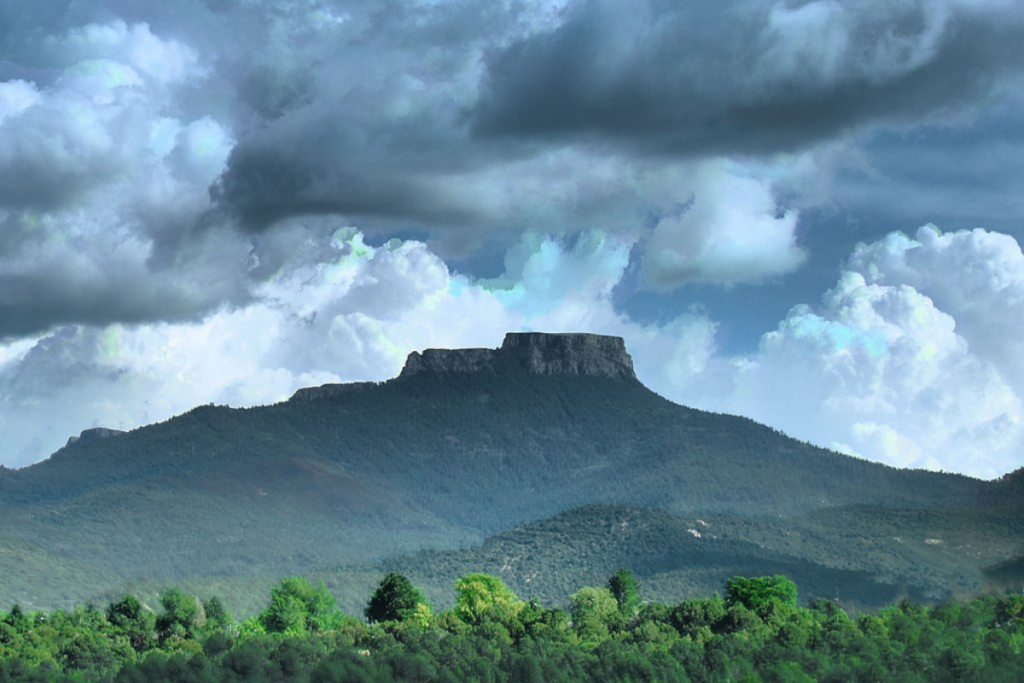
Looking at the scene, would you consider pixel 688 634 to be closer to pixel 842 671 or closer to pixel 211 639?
pixel 842 671

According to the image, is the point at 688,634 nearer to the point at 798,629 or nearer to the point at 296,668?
the point at 798,629

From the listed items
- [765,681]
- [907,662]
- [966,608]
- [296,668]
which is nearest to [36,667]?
[296,668]

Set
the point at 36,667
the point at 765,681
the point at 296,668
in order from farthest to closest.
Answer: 1. the point at 36,667
2. the point at 296,668
3. the point at 765,681

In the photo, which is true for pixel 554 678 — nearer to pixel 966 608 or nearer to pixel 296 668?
pixel 296 668

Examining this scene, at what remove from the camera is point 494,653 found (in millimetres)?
179125

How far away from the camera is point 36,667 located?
19188 centimetres

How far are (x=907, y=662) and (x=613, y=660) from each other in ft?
100.0

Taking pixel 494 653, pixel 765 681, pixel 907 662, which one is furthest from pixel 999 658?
pixel 494 653

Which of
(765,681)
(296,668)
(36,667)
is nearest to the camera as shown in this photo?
(765,681)

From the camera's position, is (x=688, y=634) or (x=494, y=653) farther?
(x=688, y=634)

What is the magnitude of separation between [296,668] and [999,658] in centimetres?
7647

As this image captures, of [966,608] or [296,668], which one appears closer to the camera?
[296,668]

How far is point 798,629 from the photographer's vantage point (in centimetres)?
18550

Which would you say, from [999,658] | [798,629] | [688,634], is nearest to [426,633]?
[688,634]
